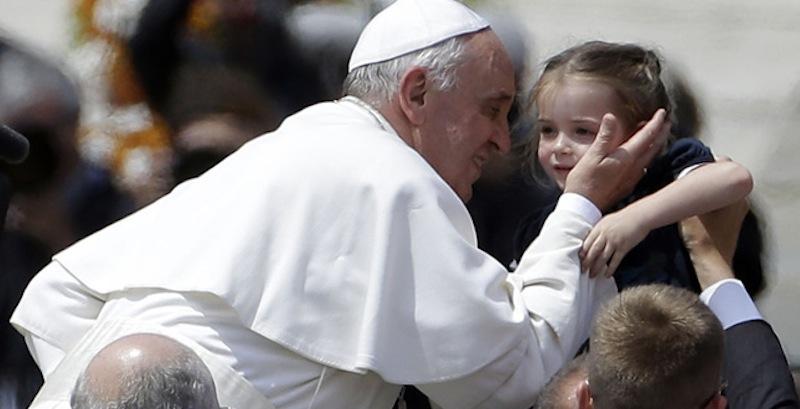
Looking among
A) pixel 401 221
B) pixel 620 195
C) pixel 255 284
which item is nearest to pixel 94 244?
pixel 255 284

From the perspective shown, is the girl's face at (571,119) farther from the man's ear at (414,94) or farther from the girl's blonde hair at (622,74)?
the man's ear at (414,94)

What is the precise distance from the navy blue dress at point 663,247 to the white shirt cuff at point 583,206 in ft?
0.45

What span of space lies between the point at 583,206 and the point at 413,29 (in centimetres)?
49

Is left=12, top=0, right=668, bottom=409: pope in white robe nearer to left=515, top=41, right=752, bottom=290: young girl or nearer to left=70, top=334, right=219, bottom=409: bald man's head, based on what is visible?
left=515, top=41, right=752, bottom=290: young girl

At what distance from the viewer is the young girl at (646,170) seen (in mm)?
3326

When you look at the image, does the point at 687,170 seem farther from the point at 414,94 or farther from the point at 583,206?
the point at 414,94

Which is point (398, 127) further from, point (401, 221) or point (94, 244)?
point (94, 244)

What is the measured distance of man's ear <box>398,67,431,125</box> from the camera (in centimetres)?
342

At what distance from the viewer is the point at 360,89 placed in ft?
11.6

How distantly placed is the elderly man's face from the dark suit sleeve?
1.81 ft

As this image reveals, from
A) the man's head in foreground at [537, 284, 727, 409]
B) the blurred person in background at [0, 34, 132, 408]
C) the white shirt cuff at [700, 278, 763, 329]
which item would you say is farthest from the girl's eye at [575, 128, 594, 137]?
the blurred person in background at [0, 34, 132, 408]

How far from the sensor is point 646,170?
11.6ft

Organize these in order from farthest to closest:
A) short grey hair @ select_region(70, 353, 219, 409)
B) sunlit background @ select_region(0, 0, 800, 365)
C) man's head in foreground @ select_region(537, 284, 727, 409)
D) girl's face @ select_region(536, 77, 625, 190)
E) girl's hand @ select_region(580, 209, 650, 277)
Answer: sunlit background @ select_region(0, 0, 800, 365)
girl's face @ select_region(536, 77, 625, 190)
girl's hand @ select_region(580, 209, 650, 277)
man's head in foreground @ select_region(537, 284, 727, 409)
short grey hair @ select_region(70, 353, 219, 409)

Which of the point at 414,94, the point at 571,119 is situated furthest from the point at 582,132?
the point at 414,94
